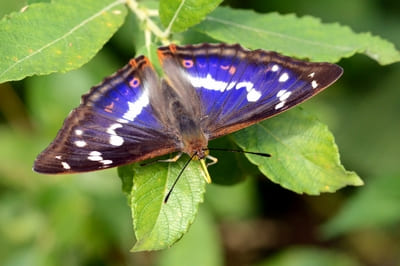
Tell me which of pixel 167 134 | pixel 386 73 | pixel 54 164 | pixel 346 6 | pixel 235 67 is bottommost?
pixel 54 164

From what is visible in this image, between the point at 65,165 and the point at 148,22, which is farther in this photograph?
the point at 148,22

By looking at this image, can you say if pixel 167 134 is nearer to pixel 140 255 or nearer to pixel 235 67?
pixel 235 67

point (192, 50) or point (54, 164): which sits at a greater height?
point (192, 50)

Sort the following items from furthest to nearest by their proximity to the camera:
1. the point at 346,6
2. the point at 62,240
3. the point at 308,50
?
the point at 346,6 < the point at 62,240 < the point at 308,50

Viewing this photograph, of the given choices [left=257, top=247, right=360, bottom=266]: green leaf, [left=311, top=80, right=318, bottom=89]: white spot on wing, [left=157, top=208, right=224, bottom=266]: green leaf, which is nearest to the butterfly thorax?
[left=311, top=80, right=318, bottom=89]: white spot on wing

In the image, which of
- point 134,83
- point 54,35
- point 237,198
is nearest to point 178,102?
point 134,83

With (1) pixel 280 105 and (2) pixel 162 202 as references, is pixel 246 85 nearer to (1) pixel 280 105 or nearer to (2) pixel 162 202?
(1) pixel 280 105

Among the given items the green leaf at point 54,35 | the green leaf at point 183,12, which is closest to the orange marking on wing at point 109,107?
the green leaf at point 54,35

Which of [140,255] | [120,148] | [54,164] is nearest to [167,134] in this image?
[120,148]
